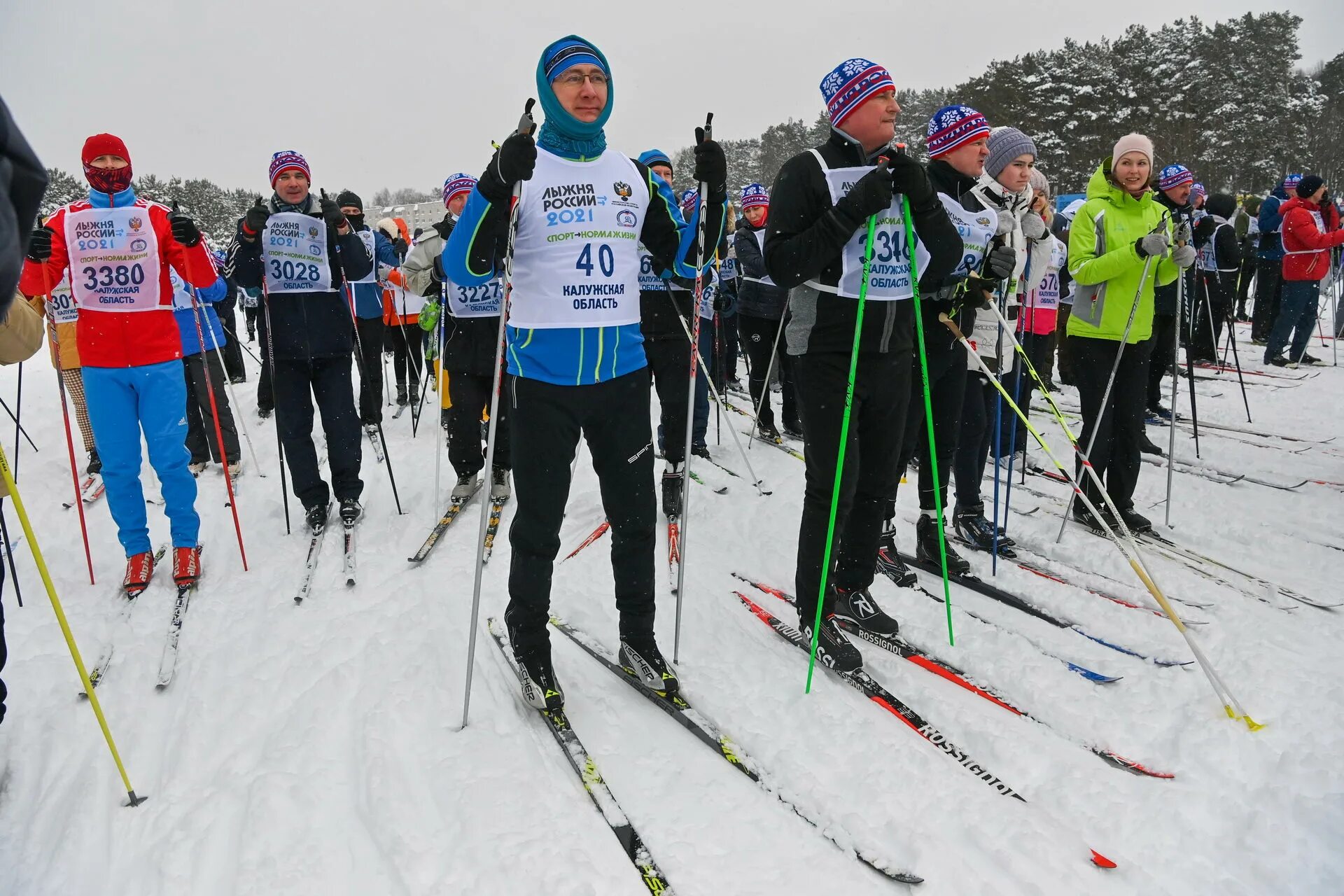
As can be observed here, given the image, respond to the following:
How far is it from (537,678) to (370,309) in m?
6.33

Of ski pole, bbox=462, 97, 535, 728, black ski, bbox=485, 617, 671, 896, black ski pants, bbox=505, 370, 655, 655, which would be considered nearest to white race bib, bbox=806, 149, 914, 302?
black ski pants, bbox=505, 370, 655, 655

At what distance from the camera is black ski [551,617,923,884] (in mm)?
2166

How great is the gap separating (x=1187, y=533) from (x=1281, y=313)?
26.5ft

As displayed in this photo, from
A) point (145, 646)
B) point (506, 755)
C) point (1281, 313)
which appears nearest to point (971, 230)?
point (506, 755)

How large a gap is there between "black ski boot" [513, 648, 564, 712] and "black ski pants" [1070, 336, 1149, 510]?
3.77 metres

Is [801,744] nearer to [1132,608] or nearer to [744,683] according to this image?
[744,683]

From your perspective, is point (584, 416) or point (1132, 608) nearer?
point (584, 416)

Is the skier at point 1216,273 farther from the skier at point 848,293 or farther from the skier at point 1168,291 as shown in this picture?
the skier at point 848,293

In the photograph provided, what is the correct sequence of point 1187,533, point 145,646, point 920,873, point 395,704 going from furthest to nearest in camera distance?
point 1187,533
point 145,646
point 395,704
point 920,873

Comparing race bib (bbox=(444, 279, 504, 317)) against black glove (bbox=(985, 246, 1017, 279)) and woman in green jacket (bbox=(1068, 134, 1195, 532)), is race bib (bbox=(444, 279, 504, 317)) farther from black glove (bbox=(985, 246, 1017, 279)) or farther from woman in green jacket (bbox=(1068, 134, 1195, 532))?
woman in green jacket (bbox=(1068, 134, 1195, 532))

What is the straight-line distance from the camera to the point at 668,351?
5.25m

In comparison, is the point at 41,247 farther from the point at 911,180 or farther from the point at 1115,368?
the point at 1115,368

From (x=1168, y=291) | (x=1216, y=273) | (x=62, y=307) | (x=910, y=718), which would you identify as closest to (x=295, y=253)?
(x=62, y=307)

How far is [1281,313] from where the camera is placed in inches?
411
